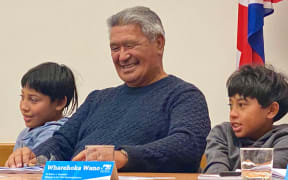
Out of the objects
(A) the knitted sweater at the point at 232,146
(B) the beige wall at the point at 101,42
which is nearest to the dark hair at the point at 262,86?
(A) the knitted sweater at the point at 232,146

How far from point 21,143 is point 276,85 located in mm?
Result: 1299

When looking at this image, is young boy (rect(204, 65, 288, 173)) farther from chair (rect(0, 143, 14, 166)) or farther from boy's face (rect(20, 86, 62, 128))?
chair (rect(0, 143, 14, 166))

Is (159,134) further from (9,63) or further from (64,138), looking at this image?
(9,63)

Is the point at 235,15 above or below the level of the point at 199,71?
above

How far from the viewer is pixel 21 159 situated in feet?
7.11

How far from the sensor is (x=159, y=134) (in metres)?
2.21

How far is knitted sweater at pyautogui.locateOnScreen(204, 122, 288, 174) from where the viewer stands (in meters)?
1.86

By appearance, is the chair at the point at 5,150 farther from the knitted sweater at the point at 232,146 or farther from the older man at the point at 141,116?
the knitted sweater at the point at 232,146

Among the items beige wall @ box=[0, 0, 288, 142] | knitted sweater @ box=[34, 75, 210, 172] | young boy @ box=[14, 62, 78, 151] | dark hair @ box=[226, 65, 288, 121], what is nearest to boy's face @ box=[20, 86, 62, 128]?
young boy @ box=[14, 62, 78, 151]

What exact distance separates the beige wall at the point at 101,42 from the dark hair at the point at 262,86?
1.16 meters

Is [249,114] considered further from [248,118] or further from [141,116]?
[141,116]

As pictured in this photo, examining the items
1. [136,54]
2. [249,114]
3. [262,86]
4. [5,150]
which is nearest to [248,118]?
[249,114]

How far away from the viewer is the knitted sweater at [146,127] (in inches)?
79.7

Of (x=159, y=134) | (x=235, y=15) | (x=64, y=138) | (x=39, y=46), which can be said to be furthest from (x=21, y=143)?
(x=235, y=15)
